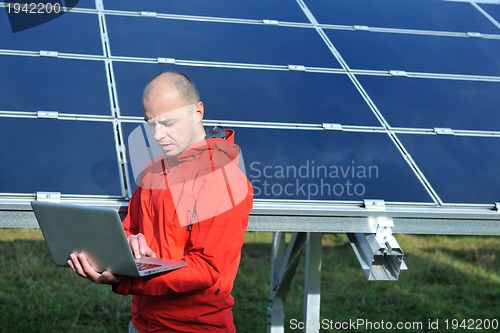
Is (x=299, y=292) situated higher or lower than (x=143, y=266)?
higher

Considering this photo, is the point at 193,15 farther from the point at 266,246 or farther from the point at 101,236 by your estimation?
the point at 266,246

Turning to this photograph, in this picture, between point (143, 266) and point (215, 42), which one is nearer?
point (143, 266)

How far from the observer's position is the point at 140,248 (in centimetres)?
409

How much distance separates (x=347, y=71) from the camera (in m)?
6.64

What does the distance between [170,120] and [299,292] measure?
18.6ft

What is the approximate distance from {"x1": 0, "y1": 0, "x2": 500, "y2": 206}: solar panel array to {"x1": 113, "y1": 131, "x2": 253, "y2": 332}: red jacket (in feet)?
2.63

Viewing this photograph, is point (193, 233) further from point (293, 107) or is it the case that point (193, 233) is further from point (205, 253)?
point (293, 107)

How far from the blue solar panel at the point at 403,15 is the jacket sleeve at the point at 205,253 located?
365 centimetres

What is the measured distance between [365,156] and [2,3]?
299cm

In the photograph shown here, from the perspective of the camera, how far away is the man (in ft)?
13.1

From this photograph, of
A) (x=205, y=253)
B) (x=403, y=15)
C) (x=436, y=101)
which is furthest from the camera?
(x=403, y=15)

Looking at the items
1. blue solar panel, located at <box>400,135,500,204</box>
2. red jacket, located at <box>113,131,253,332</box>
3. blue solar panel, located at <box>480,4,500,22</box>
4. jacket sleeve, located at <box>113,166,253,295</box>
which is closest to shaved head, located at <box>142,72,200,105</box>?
red jacket, located at <box>113,131,253,332</box>

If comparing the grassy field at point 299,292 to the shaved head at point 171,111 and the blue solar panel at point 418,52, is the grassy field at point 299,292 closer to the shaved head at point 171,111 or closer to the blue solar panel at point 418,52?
the blue solar panel at point 418,52

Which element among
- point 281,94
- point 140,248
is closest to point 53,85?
point 281,94
